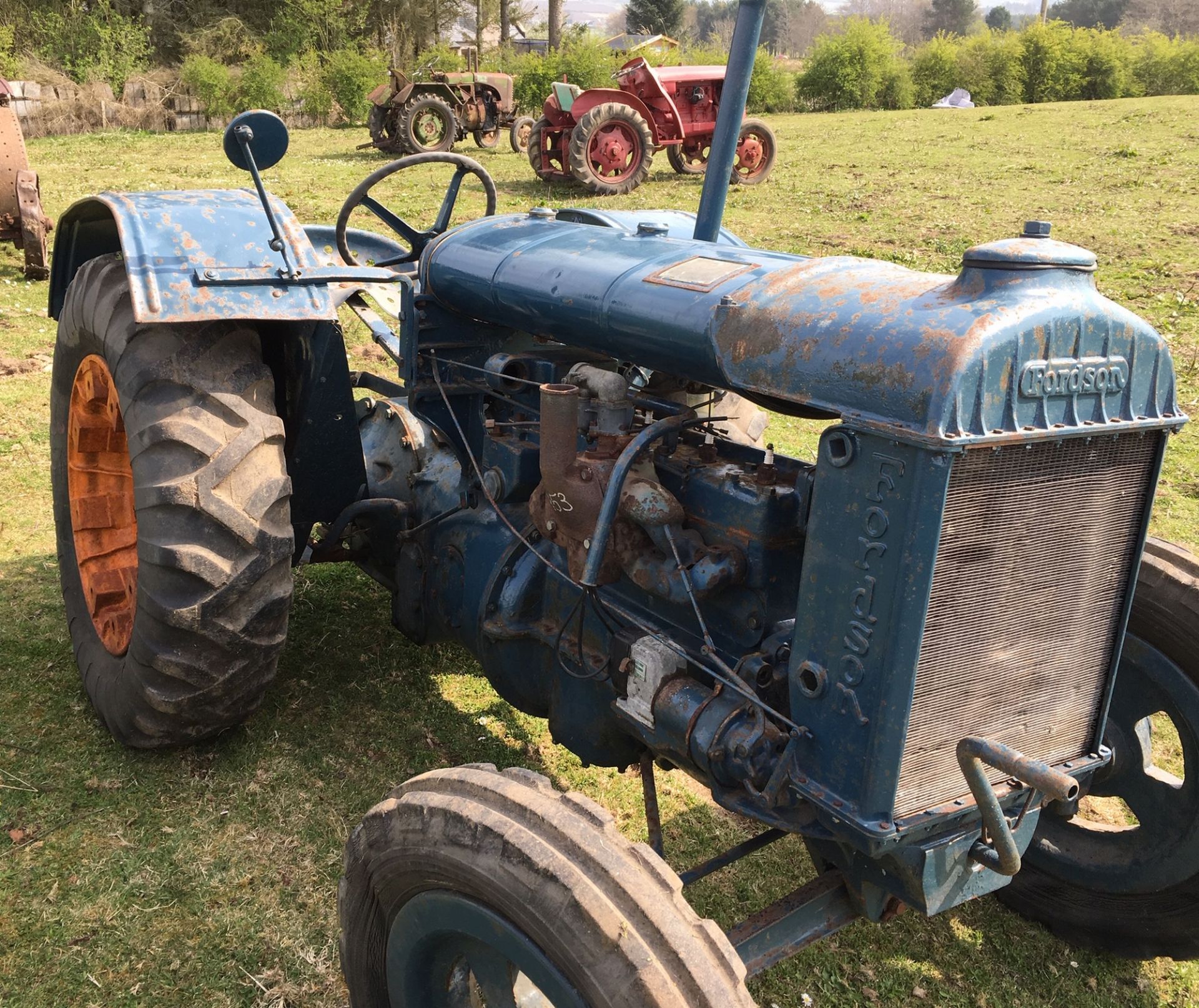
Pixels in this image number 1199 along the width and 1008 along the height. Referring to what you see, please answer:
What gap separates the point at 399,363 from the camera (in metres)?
3.22

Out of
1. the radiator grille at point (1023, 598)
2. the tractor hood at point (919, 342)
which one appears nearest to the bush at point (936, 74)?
the tractor hood at point (919, 342)

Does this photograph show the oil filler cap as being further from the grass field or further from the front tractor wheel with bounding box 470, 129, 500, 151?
the front tractor wheel with bounding box 470, 129, 500, 151

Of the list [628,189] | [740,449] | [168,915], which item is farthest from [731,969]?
[628,189]

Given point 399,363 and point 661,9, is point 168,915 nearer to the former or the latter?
point 399,363

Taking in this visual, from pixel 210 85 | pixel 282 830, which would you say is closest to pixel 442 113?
pixel 210 85

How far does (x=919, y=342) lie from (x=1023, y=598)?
55 cm

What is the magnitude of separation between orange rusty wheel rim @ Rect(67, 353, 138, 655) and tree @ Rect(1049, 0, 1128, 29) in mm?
63135

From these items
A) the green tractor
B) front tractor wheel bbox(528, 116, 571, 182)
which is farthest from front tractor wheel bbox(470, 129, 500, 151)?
front tractor wheel bbox(528, 116, 571, 182)

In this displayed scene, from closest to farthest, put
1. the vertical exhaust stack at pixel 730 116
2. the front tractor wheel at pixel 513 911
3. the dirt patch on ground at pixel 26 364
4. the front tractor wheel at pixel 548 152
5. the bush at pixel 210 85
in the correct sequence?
the front tractor wheel at pixel 513 911 < the vertical exhaust stack at pixel 730 116 < the dirt patch on ground at pixel 26 364 < the front tractor wheel at pixel 548 152 < the bush at pixel 210 85

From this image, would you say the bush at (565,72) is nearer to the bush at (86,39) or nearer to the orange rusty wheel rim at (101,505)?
the bush at (86,39)

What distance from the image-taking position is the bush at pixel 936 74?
27.4 meters

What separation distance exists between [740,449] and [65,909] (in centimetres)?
194

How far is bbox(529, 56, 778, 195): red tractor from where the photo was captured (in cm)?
1291

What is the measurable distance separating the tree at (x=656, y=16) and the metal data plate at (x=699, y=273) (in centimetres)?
4041
